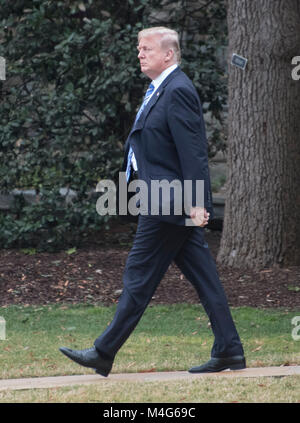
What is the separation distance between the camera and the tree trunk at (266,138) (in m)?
9.18

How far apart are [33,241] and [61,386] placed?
5783mm

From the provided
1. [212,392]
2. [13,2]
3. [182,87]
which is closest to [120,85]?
[13,2]

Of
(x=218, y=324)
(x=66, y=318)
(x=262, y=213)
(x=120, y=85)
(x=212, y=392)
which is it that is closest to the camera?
(x=212, y=392)

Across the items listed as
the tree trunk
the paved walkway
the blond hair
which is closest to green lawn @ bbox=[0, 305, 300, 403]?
the paved walkway

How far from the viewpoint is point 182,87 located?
5.24 meters

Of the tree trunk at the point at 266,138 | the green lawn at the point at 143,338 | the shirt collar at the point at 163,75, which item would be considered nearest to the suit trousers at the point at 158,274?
the green lawn at the point at 143,338

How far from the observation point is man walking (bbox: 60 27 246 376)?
5230 millimetres

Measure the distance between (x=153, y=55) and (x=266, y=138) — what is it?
3977 mm

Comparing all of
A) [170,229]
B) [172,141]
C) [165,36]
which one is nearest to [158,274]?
[170,229]

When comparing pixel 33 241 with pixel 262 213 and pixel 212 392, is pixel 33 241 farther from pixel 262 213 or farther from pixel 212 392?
pixel 212 392

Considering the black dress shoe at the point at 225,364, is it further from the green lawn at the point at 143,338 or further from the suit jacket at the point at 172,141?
the suit jacket at the point at 172,141

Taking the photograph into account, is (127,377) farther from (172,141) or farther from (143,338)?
(172,141)

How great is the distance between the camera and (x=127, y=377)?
18.3 ft

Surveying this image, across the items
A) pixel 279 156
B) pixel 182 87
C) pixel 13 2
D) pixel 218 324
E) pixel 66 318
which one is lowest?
pixel 66 318
